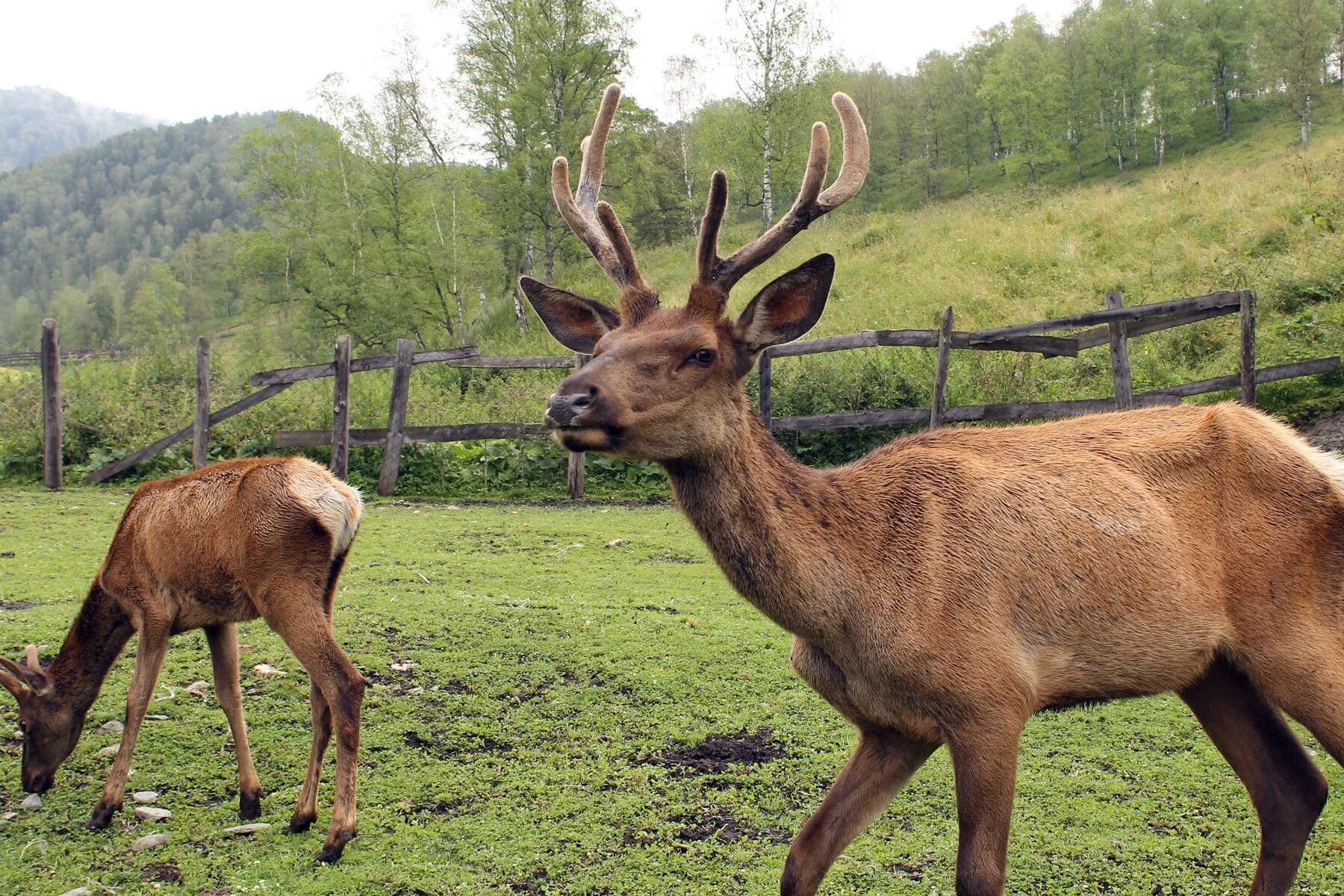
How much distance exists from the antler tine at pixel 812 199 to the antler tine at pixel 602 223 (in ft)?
1.12

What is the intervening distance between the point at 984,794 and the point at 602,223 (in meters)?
2.86

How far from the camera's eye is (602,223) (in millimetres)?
4531

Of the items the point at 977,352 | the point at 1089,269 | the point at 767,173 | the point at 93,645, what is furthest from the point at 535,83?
the point at 93,645

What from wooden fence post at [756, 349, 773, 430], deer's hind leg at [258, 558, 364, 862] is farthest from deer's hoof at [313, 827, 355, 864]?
wooden fence post at [756, 349, 773, 430]

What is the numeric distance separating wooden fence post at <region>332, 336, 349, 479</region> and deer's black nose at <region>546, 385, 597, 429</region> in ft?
39.6

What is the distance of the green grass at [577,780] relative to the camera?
4461 mm

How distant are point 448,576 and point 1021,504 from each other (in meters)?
6.70

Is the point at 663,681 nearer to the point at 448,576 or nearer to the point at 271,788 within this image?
the point at 271,788

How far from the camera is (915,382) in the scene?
15930 mm

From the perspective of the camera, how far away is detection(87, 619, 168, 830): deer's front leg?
16.4 ft

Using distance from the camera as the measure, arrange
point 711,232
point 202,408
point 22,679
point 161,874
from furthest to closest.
Answer: point 202,408 → point 22,679 → point 161,874 → point 711,232

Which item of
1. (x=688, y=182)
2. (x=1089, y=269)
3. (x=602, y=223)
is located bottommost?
(x=602, y=223)

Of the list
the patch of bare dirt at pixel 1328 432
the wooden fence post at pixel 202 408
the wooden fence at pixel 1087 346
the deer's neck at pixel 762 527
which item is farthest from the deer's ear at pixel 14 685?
the patch of bare dirt at pixel 1328 432

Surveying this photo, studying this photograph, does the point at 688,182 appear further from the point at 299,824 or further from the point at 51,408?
the point at 299,824
